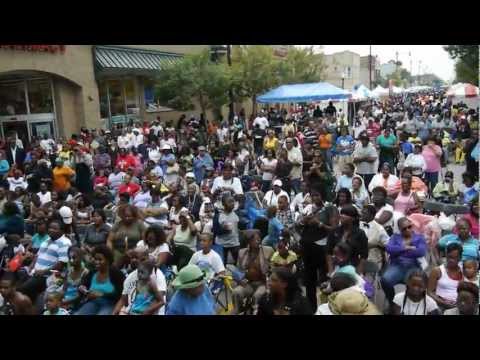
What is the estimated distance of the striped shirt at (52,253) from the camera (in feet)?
20.5

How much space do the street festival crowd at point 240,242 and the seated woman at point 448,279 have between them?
0.4 inches

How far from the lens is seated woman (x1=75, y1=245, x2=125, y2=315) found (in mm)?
5219

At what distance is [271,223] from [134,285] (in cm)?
251

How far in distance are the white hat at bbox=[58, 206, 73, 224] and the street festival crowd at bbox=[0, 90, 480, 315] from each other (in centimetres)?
3

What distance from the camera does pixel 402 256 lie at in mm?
5539

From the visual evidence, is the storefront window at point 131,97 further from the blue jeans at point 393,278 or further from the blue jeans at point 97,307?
the blue jeans at point 393,278

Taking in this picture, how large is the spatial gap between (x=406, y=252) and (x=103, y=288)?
3.34 meters

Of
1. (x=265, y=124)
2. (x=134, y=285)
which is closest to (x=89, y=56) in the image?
(x=265, y=124)

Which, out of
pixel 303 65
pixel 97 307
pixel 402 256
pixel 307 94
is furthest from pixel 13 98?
pixel 303 65

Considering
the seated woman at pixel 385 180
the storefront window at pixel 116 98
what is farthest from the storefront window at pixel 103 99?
the seated woman at pixel 385 180

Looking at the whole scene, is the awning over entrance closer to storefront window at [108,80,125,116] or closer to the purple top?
storefront window at [108,80,125,116]

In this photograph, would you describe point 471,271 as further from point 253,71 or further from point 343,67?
point 343,67
